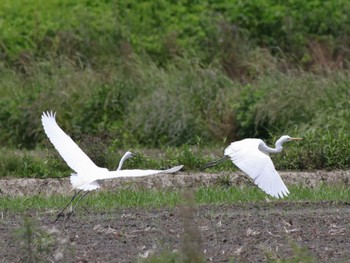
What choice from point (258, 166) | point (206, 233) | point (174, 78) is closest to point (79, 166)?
point (258, 166)

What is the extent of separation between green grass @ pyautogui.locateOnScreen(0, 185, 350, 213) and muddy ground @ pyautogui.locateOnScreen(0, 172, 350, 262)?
0.30 meters

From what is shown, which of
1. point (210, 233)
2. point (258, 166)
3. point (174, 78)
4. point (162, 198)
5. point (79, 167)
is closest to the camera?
point (210, 233)

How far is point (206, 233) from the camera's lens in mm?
9031

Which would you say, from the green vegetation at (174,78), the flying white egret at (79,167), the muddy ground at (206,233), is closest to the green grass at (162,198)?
the muddy ground at (206,233)

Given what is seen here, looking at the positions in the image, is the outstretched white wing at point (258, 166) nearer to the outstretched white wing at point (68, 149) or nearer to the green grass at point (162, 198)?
the green grass at point (162, 198)

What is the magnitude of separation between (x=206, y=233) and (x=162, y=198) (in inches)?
105

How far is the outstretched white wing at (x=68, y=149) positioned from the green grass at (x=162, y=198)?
0.56m

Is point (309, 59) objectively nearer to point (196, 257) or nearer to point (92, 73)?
point (92, 73)

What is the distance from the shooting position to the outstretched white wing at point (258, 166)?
1028cm

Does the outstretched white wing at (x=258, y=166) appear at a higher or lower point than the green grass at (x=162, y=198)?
higher

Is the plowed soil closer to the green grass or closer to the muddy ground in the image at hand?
the muddy ground

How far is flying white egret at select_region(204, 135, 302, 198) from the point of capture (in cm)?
1028

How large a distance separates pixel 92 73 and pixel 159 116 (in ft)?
6.21

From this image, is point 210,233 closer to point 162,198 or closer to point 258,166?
point 258,166
